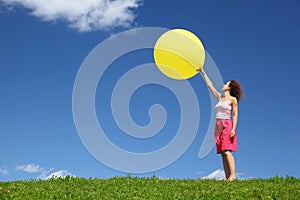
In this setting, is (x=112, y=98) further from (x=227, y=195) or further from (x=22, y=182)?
(x=227, y=195)

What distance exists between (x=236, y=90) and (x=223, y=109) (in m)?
0.76

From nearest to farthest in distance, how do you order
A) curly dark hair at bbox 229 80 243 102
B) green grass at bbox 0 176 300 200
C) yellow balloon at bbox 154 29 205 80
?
1. green grass at bbox 0 176 300 200
2. yellow balloon at bbox 154 29 205 80
3. curly dark hair at bbox 229 80 243 102

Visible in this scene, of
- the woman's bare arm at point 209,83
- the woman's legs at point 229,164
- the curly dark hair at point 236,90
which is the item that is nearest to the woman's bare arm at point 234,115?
the curly dark hair at point 236,90

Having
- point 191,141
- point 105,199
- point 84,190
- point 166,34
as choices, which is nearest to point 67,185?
point 84,190

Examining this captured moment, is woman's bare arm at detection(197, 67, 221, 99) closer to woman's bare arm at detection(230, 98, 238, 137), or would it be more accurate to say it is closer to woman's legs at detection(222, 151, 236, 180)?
woman's bare arm at detection(230, 98, 238, 137)

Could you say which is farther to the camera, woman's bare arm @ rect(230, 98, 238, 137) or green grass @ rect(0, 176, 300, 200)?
woman's bare arm @ rect(230, 98, 238, 137)

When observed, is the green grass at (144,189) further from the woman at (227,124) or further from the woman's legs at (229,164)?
the woman at (227,124)

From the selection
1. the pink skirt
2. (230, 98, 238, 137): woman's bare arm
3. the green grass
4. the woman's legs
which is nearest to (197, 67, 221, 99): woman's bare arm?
(230, 98, 238, 137): woman's bare arm

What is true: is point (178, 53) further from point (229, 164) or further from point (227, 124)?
point (229, 164)

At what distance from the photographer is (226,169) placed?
526 inches

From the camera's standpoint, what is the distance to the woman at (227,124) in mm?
13188

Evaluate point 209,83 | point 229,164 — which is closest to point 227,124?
point 229,164

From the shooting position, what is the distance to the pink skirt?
43.3 feet

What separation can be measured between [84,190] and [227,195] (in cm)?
317
